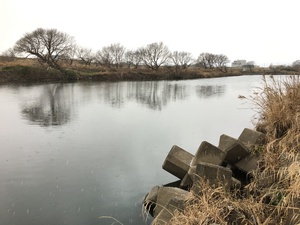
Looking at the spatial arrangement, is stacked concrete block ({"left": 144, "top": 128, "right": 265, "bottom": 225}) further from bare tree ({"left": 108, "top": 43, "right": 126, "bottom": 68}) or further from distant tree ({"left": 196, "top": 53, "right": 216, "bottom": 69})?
distant tree ({"left": 196, "top": 53, "right": 216, "bottom": 69})

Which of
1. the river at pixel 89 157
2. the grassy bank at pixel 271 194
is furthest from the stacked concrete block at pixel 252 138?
the river at pixel 89 157

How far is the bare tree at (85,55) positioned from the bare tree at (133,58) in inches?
358

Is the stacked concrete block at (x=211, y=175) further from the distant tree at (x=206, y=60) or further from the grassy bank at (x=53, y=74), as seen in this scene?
the distant tree at (x=206, y=60)

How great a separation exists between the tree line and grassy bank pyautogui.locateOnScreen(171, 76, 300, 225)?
42.2m

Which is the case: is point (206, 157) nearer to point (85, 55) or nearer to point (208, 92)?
point (208, 92)

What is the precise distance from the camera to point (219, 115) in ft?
47.6

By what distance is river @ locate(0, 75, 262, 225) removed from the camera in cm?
519

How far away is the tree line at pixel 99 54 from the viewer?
46.2m

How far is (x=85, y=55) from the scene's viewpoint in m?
66.4

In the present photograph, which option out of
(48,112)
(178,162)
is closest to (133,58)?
(48,112)

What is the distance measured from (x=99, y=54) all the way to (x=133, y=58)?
864cm

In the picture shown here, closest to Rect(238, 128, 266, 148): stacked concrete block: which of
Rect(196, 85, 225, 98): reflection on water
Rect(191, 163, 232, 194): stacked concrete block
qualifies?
Rect(191, 163, 232, 194): stacked concrete block

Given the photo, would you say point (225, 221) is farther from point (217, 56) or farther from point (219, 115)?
point (217, 56)

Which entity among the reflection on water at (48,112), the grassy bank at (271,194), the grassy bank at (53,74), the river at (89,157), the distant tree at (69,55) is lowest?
the river at (89,157)
